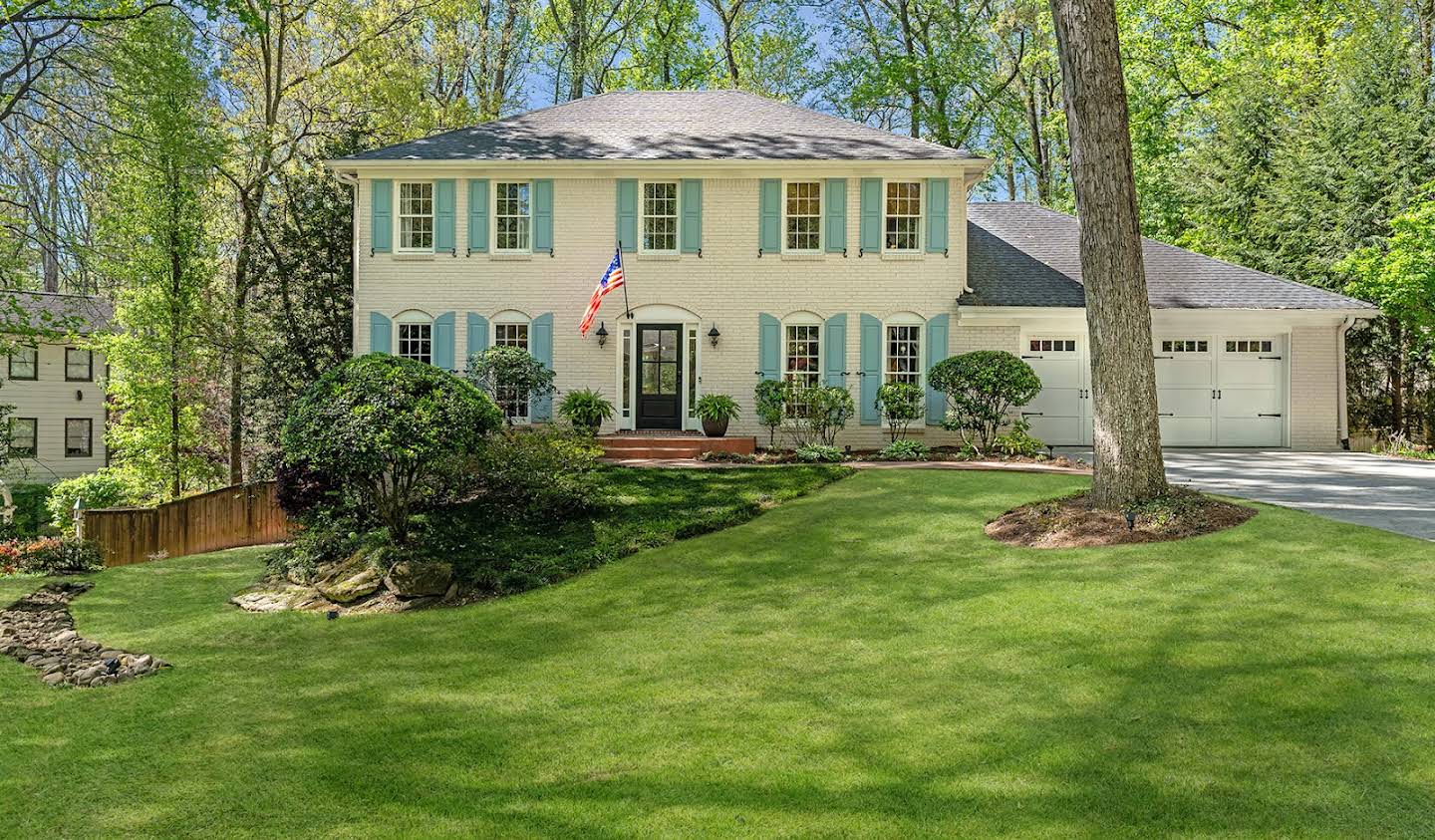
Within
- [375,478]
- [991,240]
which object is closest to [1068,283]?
[991,240]

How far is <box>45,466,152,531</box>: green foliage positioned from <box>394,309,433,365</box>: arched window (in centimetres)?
658

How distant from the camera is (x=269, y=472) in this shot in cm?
1323

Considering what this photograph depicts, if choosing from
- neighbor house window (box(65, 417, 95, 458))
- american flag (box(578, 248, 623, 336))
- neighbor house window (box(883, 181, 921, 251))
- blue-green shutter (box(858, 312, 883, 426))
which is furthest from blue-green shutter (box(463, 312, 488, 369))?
neighbor house window (box(65, 417, 95, 458))

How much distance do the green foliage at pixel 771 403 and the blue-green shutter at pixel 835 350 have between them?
92 centimetres

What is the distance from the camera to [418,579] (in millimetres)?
7945

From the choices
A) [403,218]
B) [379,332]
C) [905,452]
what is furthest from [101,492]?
[905,452]

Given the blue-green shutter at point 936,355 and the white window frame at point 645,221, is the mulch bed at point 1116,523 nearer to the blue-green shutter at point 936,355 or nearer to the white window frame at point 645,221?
the blue-green shutter at point 936,355

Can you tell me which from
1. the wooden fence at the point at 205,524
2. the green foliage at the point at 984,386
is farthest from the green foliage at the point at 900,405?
the wooden fence at the point at 205,524

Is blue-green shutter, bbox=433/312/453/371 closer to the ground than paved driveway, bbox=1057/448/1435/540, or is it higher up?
higher up

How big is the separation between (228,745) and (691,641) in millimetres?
2844

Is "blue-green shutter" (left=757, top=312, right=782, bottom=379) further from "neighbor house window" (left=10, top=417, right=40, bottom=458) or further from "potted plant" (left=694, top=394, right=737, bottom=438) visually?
"neighbor house window" (left=10, top=417, right=40, bottom=458)

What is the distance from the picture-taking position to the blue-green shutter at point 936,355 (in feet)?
53.1

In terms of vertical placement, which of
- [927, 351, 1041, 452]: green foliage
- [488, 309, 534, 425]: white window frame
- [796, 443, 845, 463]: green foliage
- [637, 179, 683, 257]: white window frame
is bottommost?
[796, 443, 845, 463]: green foliage

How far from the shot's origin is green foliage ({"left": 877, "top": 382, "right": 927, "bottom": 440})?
15617mm
